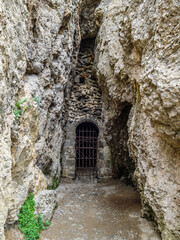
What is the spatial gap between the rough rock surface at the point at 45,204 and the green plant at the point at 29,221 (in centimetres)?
15

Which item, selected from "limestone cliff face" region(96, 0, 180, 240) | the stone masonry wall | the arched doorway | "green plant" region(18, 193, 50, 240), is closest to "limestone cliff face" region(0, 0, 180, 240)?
"limestone cliff face" region(96, 0, 180, 240)

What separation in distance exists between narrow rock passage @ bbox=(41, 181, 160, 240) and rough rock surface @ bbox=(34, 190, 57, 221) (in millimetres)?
216

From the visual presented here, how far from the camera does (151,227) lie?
11.5ft

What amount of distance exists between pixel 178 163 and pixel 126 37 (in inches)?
112

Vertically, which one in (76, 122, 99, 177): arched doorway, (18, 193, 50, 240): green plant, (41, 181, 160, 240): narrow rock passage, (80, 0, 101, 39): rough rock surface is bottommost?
(41, 181, 160, 240): narrow rock passage

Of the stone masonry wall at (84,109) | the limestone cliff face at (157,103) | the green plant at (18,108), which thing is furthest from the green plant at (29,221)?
the stone masonry wall at (84,109)

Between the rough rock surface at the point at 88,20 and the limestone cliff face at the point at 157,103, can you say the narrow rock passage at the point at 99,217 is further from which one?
the rough rock surface at the point at 88,20

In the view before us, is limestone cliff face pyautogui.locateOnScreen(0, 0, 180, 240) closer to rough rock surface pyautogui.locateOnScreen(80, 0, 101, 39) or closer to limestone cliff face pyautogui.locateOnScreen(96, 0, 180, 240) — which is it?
limestone cliff face pyautogui.locateOnScreen(96, 0, 180, 240)

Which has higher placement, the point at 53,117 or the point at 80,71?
the point at 80,71

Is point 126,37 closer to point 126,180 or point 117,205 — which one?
point 117,205

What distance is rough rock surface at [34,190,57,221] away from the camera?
3.65 metres

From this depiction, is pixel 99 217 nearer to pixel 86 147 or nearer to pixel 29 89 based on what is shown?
pixel 29 89

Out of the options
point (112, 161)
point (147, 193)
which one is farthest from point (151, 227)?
point (112, 161)

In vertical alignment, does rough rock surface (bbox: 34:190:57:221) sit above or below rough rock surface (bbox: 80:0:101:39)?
below
